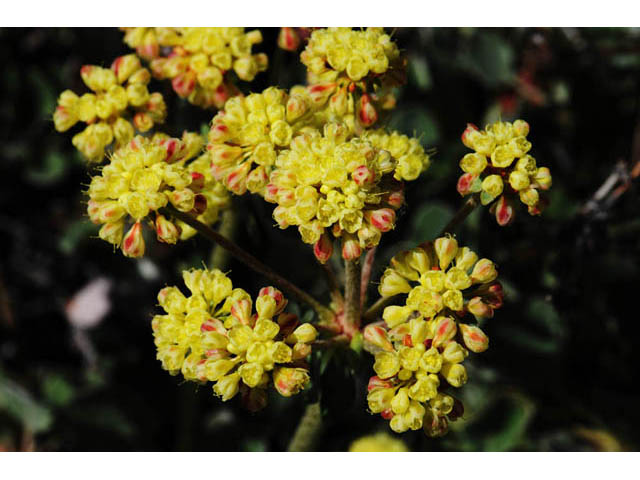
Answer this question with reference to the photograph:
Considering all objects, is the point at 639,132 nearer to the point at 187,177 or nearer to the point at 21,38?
the point at 187,177

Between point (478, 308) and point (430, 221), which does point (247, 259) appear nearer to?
point (478, 308)

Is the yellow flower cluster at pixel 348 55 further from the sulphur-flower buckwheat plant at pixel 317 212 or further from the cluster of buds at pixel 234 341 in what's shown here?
the cluster of buds at pixel 234 341

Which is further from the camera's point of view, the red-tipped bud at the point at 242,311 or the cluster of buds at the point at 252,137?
the cluster of buds at the point at 252,137

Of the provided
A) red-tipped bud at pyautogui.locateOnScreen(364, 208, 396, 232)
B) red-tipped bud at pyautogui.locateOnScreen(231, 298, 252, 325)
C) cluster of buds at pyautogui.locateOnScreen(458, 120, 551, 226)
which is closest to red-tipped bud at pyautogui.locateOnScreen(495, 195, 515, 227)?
cluster of buds at pyautogui.locateOnScreen(458, 120, 551, 226)

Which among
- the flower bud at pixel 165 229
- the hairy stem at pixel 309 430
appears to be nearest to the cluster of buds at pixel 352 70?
the flower bud at pixel 165 229

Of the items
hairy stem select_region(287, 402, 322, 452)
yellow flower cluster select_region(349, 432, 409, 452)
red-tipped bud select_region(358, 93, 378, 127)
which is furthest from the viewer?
yellow flower cluster select_region(349, 432, 409, 452)

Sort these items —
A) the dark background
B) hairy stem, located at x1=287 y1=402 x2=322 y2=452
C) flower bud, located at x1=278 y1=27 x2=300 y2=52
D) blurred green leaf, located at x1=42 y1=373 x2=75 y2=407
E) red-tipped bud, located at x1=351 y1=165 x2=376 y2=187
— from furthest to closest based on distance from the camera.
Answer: blurred green leaf, located at x1=42 y1=373 x2=75 y2=407 < the dark background < flower bud, located at x1=278 y1=27 x2=300 y2=52 < hairy stem, located at x1=287 y1=402 x2=322 y2=452 < red-tipped bud, located at x1=351 y1=165 x2=376 y2=187

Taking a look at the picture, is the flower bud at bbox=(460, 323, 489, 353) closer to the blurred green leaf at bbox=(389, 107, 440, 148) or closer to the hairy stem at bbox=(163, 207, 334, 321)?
the hairy stem at bbox=(163, 207, 334, 321)
